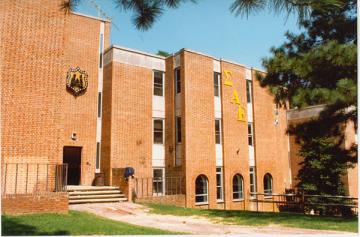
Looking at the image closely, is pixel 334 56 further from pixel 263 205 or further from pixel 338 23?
pixel 263 205

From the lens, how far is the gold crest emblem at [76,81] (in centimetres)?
1519

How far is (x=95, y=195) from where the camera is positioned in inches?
504

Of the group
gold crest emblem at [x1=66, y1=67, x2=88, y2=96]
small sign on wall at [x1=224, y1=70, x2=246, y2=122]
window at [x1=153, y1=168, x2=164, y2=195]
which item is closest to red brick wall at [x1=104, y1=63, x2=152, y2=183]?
window at [x1=153, y1=168, x2=164, y2=195]

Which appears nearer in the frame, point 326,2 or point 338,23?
point 326,2

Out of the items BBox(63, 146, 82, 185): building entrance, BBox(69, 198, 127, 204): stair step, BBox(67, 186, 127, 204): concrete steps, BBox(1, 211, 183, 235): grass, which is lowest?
BBox(1, 211, 183, 235): grass

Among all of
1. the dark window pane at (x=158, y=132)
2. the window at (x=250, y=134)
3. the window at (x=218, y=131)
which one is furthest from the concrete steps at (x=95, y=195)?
the window at (x=250, y=134)

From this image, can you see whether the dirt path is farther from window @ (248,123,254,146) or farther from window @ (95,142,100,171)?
window @ (248,123,254,146)

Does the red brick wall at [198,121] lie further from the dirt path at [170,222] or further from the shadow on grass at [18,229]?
the shadow on grass at [18,229]

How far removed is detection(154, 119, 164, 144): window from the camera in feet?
55.8

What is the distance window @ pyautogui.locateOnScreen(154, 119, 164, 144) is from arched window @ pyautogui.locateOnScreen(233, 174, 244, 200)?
4391 mm

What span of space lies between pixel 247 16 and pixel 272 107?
18.5 metres

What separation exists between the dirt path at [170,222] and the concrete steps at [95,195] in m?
0.53

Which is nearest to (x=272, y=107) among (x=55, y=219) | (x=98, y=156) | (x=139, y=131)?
(x=139, y=131)

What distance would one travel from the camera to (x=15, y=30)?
9422 mm
